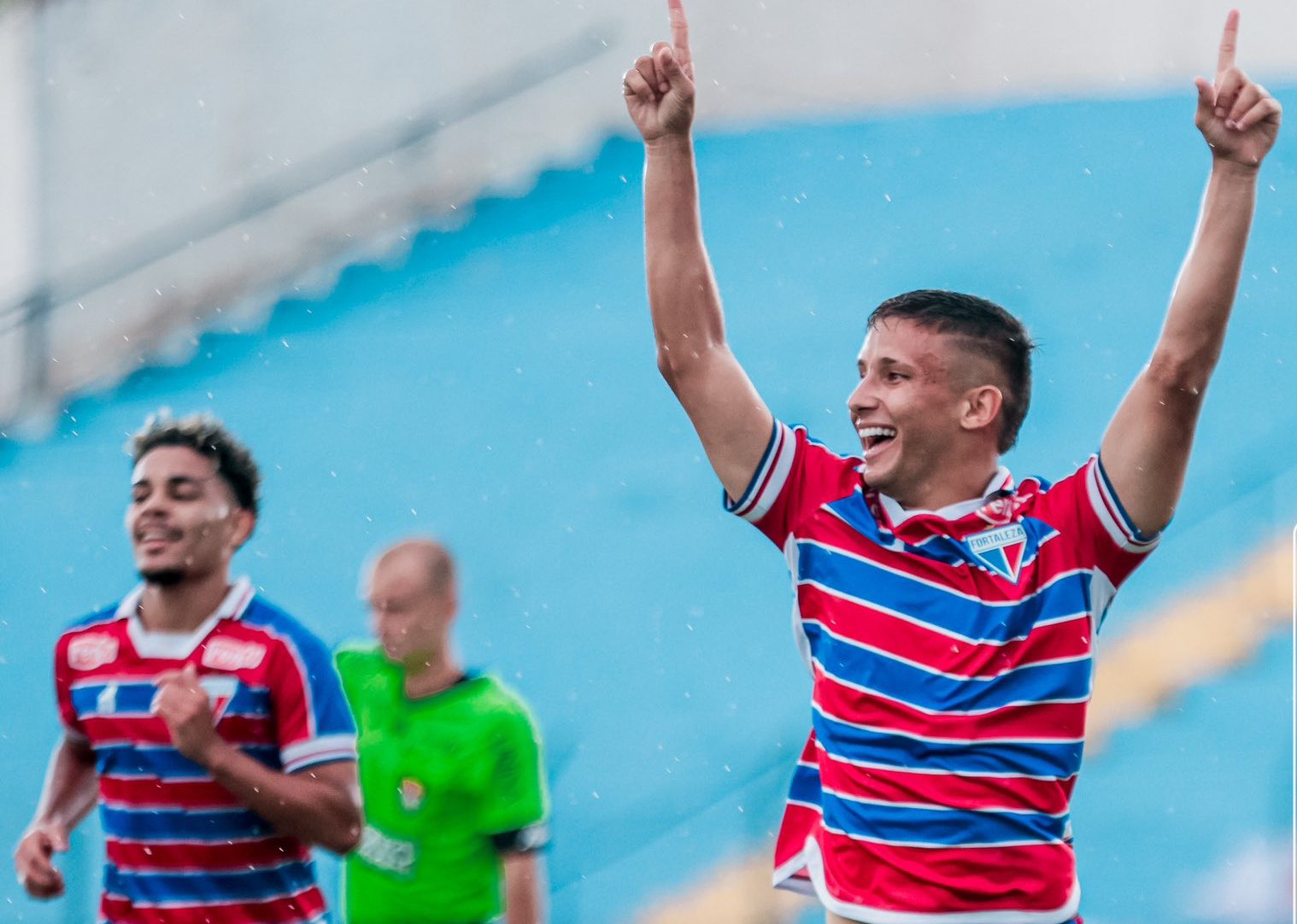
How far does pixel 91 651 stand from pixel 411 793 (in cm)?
75

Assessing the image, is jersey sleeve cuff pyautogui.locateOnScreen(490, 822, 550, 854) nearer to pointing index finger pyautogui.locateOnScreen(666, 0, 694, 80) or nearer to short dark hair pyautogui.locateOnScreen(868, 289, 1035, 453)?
short dark hair pyautogui.locateOnScreen(868, 289, 1035, 453)

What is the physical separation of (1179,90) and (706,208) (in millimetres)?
2787

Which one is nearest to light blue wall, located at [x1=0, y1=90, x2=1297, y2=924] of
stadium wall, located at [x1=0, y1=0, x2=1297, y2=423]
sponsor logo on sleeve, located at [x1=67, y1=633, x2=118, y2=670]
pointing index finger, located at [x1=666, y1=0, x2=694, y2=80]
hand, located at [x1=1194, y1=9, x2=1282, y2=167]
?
stadium wall, located at [x1=0, y1=0, x2=1297, y2=423]

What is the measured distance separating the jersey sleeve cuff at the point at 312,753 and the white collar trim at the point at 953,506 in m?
0.95

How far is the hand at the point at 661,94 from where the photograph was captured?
250cm

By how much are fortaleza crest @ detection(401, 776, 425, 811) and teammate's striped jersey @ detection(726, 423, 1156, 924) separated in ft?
3.61

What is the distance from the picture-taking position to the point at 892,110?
34.5 ft

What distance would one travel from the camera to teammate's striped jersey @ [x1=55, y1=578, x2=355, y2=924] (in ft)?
9.00

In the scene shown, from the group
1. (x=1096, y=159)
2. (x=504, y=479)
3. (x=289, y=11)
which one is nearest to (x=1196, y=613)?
(x=504, y=479)

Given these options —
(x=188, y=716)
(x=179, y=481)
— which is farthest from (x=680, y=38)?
(x=188, y=716)

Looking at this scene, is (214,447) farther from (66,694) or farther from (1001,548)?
(1001,548)

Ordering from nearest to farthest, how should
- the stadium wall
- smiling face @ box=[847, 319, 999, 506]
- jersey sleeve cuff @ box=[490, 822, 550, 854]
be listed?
1. smiling face @ box=[847, 319, 999, 506]
2. jersey sleeve cuff @ box=[490, 822, 550, 854]
3. the stadium wall

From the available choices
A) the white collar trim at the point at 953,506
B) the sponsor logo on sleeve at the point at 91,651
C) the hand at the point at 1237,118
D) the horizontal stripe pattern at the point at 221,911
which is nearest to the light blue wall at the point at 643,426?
the horizontal stripe pattern at the point at 221,911

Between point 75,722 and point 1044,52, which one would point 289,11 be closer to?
point 1044,52
